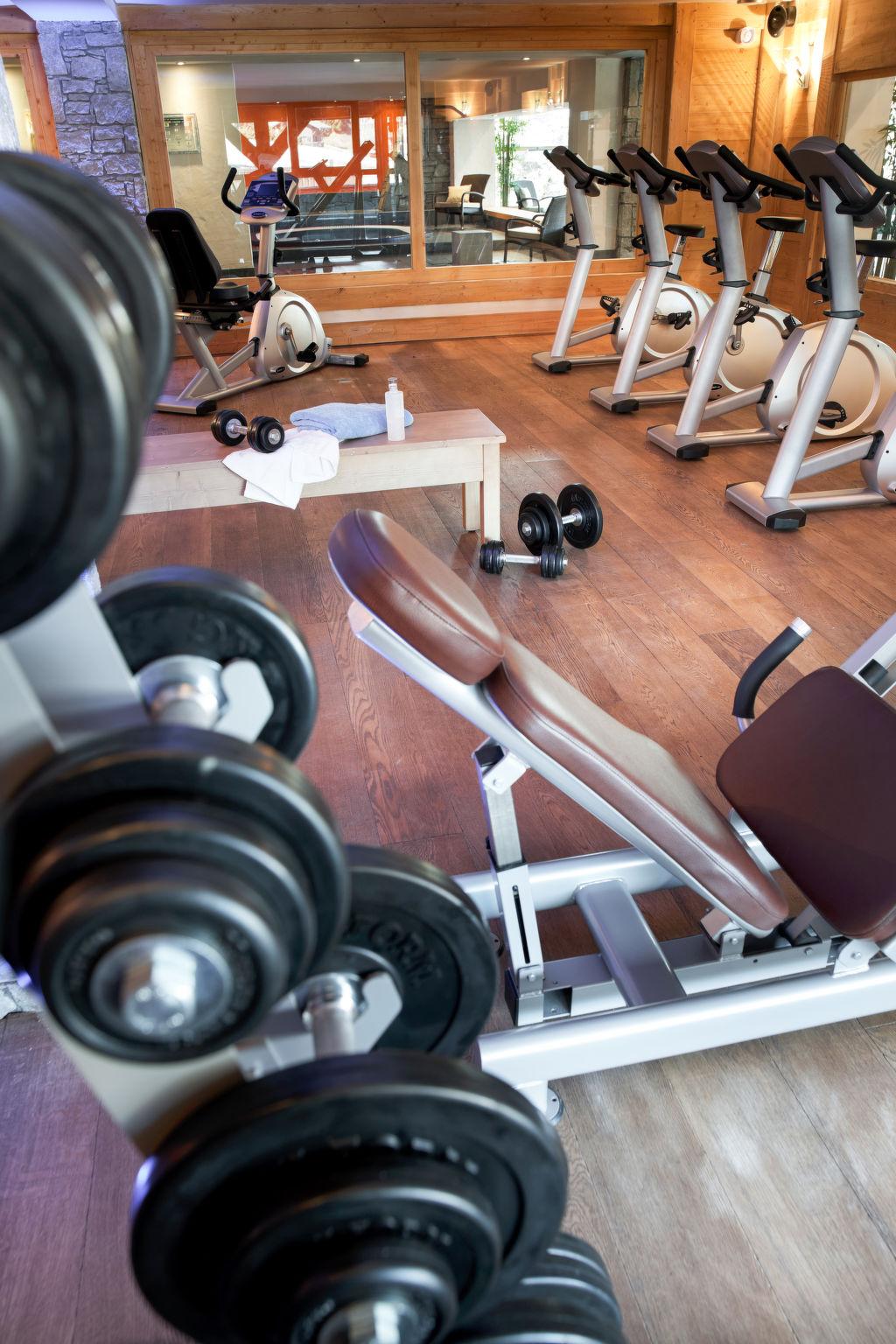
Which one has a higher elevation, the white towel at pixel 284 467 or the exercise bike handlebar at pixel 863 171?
the exercise bike handlebar at pixel 863 171

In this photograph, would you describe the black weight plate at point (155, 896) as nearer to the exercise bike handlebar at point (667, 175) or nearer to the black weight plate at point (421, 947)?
the black weight plate at point (421, 947)

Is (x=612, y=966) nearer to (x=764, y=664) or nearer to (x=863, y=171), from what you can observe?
(x=764, y=664)

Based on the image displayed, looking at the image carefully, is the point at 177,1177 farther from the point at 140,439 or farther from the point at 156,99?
the point at 156,99

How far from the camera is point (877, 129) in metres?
6.03

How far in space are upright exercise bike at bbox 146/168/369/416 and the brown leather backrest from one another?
4.04 metres

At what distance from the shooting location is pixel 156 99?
625 centimetres

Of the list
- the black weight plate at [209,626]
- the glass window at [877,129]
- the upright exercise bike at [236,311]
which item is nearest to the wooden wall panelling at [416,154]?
the upright exercise bike at [236,311]

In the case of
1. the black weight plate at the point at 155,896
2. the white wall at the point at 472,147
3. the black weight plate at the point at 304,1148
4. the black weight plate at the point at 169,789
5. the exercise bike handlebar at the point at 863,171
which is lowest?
the black weight plate at the point at 304,1148

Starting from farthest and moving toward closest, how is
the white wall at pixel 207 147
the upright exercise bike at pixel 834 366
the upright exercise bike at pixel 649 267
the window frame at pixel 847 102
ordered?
the white wall at pixel 207 147 → the window frame at pixel 847 102 → the upright exercise bike at pixel 649 267 → the upright exercise bike at pixel 834 366

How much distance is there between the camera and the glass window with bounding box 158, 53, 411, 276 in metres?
6.39

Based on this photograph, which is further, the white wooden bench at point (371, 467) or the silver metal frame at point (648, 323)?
the silver metal frame at point (648, 323)

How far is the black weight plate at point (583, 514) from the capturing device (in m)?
3.25

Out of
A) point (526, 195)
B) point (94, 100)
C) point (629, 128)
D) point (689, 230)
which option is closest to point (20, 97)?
point (94, 100)

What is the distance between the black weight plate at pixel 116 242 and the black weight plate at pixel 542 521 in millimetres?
2619
